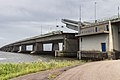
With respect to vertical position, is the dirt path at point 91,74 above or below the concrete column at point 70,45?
below

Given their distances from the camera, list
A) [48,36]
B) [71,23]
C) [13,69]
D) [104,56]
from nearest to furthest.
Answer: [13,69], [104,56], [71,23], [48,36]

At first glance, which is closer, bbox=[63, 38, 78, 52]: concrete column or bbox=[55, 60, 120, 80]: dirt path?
bbox=[55, 60, 120, 80]: dirt path

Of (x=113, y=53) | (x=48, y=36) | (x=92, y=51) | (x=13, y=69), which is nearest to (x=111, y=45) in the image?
(x=113, y=53)

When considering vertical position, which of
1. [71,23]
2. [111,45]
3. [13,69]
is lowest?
[13,69]

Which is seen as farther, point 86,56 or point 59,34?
point 59,34

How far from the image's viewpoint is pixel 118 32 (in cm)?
5972

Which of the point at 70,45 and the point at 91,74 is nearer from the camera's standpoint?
the point at 91,74

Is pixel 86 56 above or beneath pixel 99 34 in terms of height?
beneath

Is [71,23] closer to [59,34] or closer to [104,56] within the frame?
[59,34]

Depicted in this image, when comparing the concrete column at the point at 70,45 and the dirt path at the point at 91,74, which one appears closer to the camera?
the dirt path at the point at 91,74

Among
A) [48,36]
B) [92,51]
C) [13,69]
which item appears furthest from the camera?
[48,36]

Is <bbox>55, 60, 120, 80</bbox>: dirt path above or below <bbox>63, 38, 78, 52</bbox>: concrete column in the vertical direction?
below

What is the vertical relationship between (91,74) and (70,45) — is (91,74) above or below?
below

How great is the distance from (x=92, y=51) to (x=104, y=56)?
8668 mm
